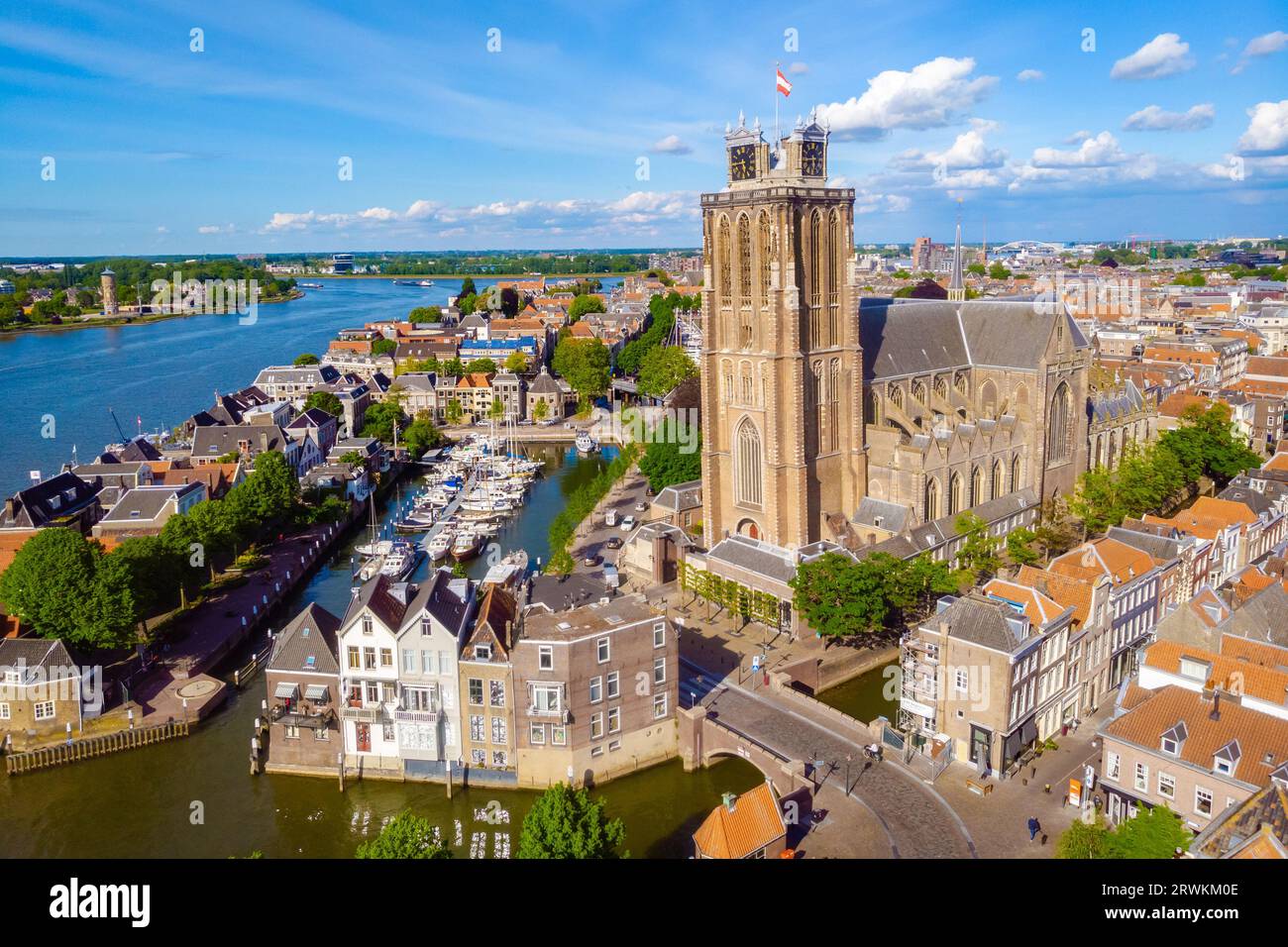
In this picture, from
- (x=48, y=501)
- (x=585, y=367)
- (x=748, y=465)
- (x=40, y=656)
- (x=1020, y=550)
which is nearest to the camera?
(x=40, y=656)

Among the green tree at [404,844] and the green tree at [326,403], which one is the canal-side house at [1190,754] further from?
the green tree at [326,403]

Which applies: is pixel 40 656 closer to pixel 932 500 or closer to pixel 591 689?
pixel 591 689

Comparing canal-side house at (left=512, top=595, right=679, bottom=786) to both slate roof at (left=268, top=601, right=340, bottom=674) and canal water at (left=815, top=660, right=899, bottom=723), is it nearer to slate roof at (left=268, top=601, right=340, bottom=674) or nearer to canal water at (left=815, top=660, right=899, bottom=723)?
slate roof at (left=268, top=601, right=340, bottom=674)

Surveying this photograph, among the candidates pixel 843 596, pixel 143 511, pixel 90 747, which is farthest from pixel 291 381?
pixel 843 596

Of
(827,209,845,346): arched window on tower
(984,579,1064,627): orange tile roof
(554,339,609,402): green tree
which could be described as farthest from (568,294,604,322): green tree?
(984,579,1064,627): orange tile roof

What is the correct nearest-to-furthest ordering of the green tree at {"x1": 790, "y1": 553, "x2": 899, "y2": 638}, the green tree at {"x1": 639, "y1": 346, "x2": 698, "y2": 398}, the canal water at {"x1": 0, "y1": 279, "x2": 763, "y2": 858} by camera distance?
the canal water at {"x1": 0, "y1": 279, "x2": 763, "y2": 858}, the green tree at {"x1": 790, "y1": 553, "x2": 899, "y2": 638}, the green tree at {"x1": 639, "y1": 346, "x2": 698, "y2": 398}

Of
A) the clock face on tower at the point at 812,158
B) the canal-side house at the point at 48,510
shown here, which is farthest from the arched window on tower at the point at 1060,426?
the canal-side house at the point at 48,510
